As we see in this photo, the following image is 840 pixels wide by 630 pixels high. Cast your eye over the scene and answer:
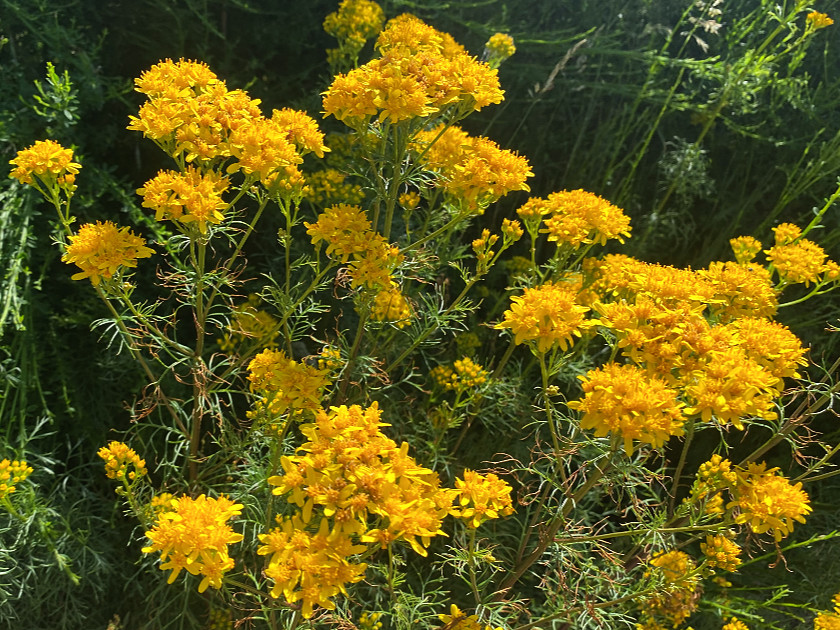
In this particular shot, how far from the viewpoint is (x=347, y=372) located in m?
2.22

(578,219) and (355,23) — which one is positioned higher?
(355,23)

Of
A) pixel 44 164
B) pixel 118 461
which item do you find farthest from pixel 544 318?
pixel 44 164

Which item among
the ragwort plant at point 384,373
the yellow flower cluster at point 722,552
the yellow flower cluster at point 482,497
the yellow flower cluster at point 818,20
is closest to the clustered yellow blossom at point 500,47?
the ragwort plant at point 384,373

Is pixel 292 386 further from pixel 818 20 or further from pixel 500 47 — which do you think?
pixel 818 20

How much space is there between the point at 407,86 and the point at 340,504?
1.15 metres

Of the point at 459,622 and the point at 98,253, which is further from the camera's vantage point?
the point at 459,622

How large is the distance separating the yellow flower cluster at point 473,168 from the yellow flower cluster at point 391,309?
420mm

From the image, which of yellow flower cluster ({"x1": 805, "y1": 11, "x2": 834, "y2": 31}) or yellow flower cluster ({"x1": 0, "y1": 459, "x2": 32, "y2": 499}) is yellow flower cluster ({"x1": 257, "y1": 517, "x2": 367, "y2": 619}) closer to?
yellow flower cluster ({"x1": 0, "y1": 459, "x2": 32, "y2": 499})

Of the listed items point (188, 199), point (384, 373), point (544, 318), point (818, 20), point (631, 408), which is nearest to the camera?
point (631, 408)

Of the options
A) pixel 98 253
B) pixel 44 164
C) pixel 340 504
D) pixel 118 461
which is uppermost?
pixel 44 164

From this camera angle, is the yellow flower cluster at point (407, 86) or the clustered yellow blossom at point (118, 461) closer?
the yellow flower cluster at point (407, 86)

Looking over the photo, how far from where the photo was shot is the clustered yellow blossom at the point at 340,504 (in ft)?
4.64

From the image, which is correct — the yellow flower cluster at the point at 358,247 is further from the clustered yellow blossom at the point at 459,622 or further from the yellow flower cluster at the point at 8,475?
the yellow flower cluster at the point at 8,475

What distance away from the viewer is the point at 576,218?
2252 mm
